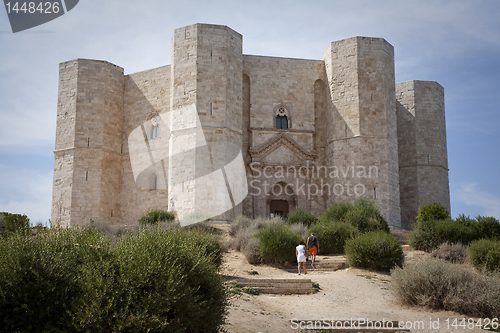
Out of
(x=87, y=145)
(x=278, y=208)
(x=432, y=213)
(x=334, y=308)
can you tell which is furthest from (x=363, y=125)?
(x=334, y=308)

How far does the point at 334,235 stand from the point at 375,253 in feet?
9.89

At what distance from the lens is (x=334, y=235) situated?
16.1 meters

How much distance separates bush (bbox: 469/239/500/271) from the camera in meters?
12.6

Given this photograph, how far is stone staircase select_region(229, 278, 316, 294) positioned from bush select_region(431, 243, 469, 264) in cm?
532

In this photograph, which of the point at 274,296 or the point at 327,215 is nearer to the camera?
the point at 274,296

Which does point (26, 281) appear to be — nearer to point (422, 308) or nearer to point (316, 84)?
point (422, 308)

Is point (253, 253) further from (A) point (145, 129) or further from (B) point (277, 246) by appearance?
(A) point (145, 129)

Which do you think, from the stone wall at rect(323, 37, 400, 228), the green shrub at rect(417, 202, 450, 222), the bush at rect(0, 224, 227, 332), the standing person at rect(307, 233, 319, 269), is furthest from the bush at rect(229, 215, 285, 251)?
the bush at rect(0, 224, 227, 332)

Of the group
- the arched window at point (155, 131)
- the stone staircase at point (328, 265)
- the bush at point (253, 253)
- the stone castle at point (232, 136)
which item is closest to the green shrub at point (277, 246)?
the bush at point (253, 253)

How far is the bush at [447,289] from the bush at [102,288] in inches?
203

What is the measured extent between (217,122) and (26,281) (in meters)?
15.9

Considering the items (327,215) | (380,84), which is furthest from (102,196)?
(380,84)

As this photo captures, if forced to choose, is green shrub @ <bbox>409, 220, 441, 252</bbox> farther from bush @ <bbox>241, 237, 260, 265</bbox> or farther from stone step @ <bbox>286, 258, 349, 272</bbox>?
bush @ <bbox>241, 237, 260, 265</bbox>

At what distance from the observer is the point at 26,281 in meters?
5.09
